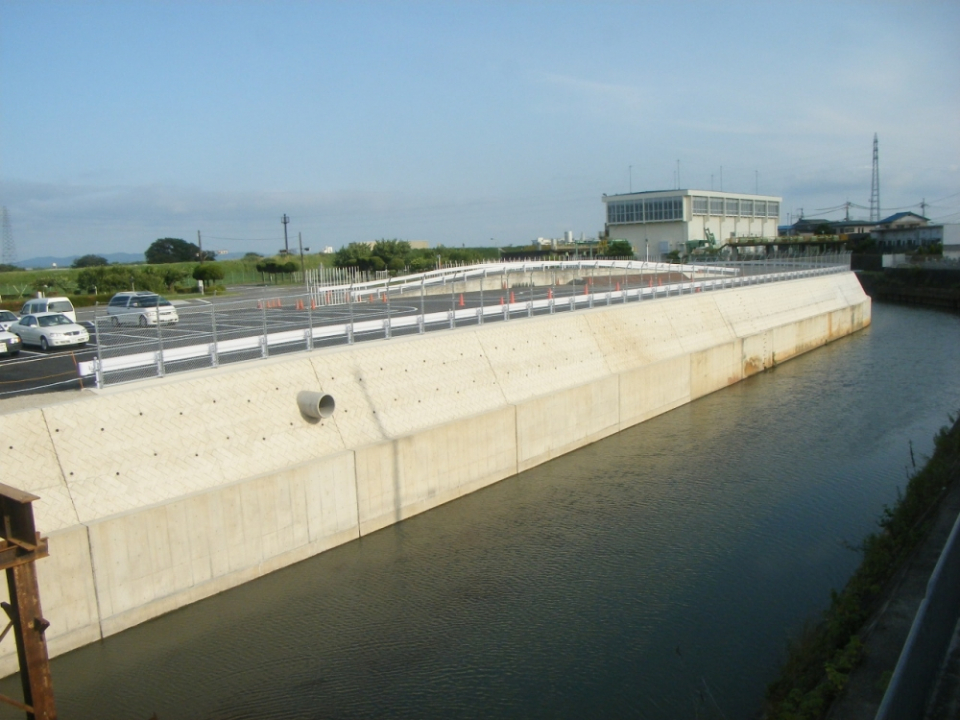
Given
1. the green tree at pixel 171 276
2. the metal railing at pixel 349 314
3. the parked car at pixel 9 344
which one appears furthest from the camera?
the green tree at pixel 171 276

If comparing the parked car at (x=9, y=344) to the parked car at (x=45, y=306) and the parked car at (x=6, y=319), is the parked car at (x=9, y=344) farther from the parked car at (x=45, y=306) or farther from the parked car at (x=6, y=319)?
the parked car at (x=45, y=306)

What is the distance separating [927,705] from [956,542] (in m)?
1.72

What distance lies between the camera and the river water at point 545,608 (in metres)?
10.8

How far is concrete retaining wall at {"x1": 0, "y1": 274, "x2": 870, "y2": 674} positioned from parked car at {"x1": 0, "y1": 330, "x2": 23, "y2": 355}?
10562 mm

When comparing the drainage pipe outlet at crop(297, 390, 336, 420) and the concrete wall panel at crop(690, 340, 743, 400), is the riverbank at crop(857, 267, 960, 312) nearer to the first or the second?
the concrete wall panel at crop(690, 340, 743, 400)

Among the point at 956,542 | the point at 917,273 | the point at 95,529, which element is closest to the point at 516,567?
the point at 95,529

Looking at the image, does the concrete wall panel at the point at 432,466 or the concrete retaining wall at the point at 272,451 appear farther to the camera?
the concrete wall panel at the point at 432,466

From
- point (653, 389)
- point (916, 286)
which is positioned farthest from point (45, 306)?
point (916, 286)

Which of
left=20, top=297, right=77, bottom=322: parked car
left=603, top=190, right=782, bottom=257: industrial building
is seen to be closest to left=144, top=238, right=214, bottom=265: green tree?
left=603, top=190, right=782, bottom=257: industrial building

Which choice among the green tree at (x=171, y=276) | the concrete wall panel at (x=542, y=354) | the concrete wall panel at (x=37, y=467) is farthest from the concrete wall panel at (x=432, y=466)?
the green tree at (x=171, y=276)

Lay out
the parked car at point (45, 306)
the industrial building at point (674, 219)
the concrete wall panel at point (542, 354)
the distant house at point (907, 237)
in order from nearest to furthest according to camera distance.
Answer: the concrete wall panel at point (542, 354), the parked car at point (45, 306), the industrial building at point (674, 219), the distant house at point (907, 237)

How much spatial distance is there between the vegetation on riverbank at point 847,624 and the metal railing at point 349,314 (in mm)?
11260

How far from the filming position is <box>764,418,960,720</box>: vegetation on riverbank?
27.0ft

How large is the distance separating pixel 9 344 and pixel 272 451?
12196mm
